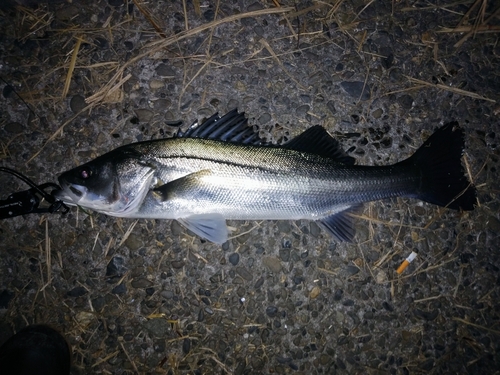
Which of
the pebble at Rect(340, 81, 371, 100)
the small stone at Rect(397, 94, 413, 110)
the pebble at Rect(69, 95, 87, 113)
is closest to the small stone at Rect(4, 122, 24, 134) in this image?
the pebble at Rect(69, 95, 87, 113)

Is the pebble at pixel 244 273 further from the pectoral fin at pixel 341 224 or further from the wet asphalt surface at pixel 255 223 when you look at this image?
the pectoral fin at pixel 341 224

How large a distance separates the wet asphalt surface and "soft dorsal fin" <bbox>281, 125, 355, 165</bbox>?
11.3 inches

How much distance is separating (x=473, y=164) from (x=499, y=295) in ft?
4.07

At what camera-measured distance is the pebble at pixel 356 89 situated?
2.96 metres

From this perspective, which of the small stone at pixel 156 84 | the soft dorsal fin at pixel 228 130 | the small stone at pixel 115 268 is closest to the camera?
the soft dorsal fin at pixel 228 130

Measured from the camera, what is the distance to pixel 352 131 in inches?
115

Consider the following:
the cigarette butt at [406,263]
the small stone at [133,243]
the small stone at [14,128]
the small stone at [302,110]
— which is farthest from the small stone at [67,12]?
the cigarette butt at [406,263]

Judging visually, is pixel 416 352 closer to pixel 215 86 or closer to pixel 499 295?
pixel 499 295

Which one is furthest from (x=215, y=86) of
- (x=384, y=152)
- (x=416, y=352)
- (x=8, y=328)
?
(x=416, y=352)

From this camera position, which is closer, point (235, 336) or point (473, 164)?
point (235, 336)

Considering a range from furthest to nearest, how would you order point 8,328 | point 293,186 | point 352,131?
point 352,131 → point 8,328 → point 293,186

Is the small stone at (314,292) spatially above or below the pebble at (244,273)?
below

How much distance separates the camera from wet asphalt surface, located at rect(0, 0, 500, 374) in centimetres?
275

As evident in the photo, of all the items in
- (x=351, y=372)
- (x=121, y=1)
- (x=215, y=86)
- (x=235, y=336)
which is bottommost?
(x=351, y=372)
